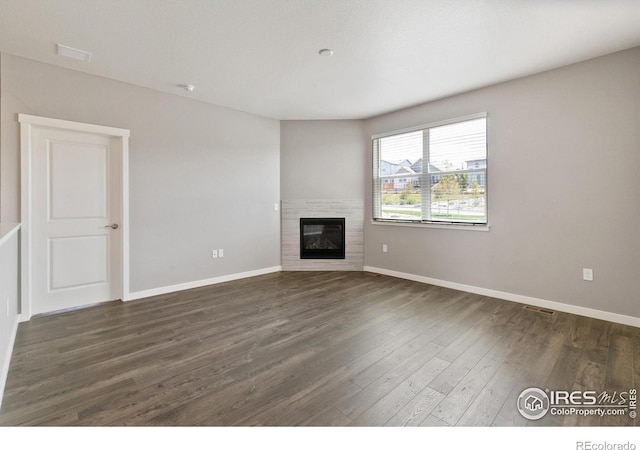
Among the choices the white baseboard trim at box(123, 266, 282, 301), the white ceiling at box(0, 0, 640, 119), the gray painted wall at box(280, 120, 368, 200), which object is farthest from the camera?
the gray painted wall at box(280, 120, 368, 200)

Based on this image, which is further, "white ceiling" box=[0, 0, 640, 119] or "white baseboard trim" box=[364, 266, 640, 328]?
"white baseboard trim" box=[364, 266, 640, 328]

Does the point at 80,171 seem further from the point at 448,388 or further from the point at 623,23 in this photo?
the point at 623,23

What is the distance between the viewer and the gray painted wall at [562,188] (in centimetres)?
290

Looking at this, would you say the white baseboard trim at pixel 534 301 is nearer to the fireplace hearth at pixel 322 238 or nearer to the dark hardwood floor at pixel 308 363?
the dark hardwood floor at pixel 308 363

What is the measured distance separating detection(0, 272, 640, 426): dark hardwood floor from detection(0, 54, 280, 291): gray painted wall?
0.93m

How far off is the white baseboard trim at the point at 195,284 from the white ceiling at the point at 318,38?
264cm

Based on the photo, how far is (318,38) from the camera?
8.78 ft

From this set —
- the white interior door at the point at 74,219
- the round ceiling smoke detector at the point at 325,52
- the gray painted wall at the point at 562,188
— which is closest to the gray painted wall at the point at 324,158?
the gray painted wall at the point at 562,188

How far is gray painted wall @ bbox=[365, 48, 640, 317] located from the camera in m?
2.90

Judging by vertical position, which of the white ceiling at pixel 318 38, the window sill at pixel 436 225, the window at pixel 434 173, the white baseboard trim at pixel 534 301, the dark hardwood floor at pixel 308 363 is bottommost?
the dark hardwood floor at pixel 308 363

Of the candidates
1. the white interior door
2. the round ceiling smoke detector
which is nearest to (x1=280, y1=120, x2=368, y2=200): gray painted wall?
the round ceiling smoke detector

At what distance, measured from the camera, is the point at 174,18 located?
2.39m

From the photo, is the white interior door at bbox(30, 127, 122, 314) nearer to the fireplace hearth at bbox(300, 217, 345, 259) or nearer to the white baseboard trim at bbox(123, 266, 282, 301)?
the white baseboard trim at bbox(123, 266, 282, 301)

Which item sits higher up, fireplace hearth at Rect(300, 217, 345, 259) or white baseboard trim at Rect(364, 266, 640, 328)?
fireplace hearth at Rect(300, 217, 345, 259)
